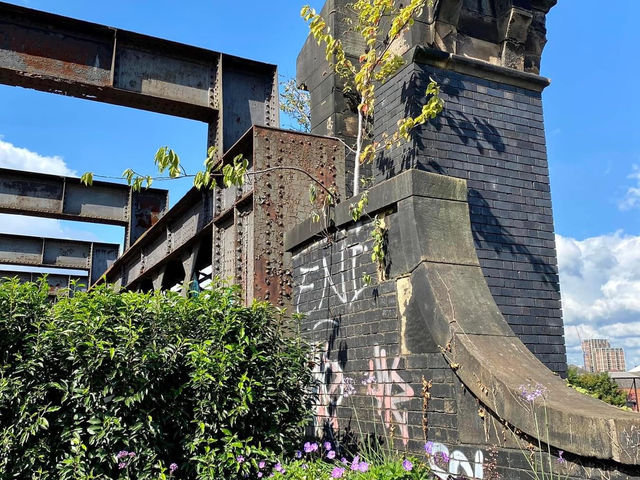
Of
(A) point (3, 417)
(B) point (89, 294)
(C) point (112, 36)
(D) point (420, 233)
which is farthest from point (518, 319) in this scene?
(C) point (112, 36)

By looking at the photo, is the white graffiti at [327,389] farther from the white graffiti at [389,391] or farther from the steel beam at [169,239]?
the steel beam at [169,239]

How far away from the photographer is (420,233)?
5070 mm

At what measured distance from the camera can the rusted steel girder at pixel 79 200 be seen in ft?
49.3

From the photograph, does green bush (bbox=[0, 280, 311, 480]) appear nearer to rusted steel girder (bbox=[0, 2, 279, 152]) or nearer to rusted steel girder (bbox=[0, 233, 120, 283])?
rusted steel girder (bbox=[0, 2, 279, 152])

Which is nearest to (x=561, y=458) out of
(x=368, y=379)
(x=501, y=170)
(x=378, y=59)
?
(x=368, y=379)

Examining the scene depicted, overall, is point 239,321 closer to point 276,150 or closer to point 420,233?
point 420,233

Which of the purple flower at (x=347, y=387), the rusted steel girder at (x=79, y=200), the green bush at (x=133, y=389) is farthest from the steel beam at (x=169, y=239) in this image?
the green bush at (x=133, y=389)

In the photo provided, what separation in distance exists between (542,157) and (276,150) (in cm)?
367

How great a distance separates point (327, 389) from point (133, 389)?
2306 mm

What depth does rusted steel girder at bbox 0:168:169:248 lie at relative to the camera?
49.3ft

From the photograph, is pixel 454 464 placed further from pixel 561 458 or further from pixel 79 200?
pixel 79 200

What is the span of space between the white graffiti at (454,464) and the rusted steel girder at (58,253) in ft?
57.4

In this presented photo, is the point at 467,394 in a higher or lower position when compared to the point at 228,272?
lower

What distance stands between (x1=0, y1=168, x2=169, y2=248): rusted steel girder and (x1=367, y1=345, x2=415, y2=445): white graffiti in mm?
11343
